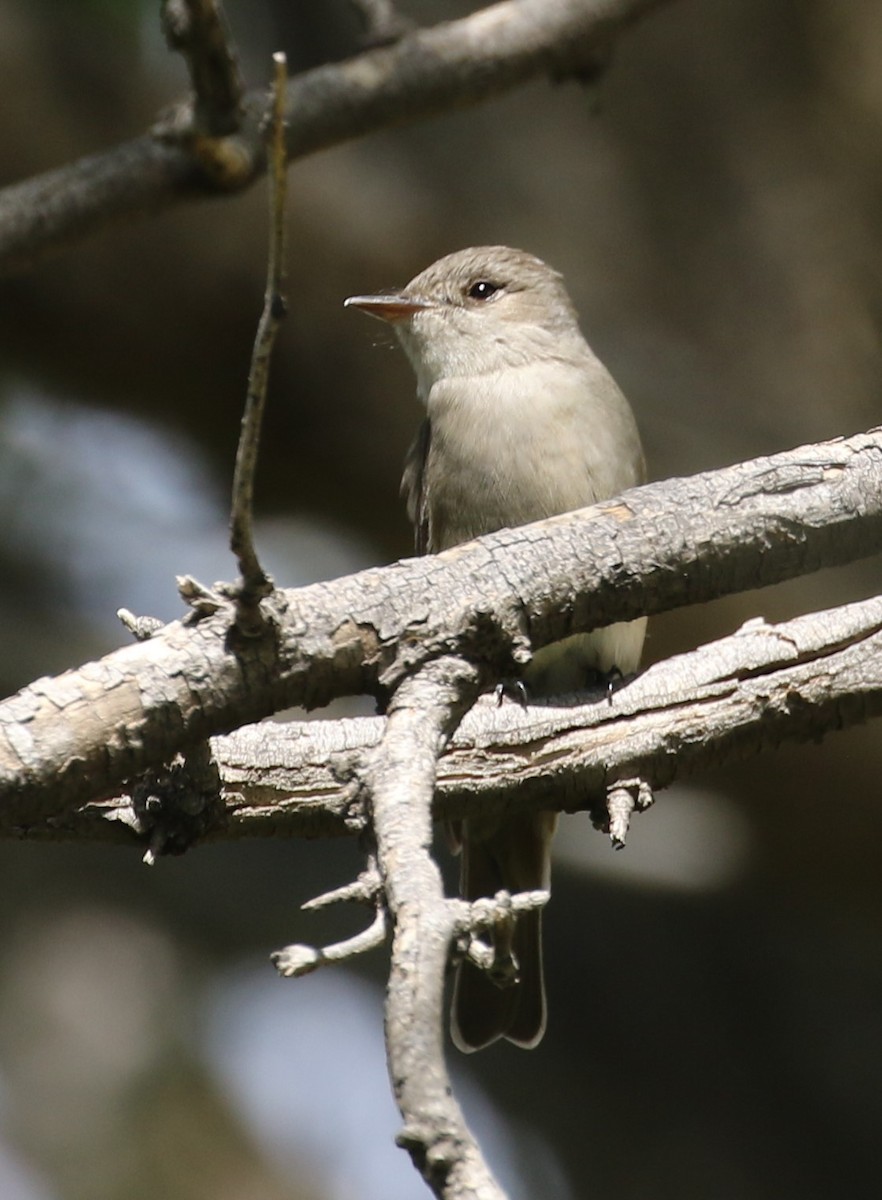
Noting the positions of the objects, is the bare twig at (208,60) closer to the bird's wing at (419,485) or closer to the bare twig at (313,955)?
the bird's wing at (419,485)

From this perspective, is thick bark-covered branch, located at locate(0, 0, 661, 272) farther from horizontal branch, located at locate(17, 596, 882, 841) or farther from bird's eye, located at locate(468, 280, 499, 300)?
horizontal branch, located at locate(17, 596, 882, 841)

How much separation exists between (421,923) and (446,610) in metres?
0.84

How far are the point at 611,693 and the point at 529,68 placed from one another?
6.47ft

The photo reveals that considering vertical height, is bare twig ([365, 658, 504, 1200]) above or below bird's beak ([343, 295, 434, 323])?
below

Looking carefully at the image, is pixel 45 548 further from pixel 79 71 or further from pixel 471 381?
pixel 471 381

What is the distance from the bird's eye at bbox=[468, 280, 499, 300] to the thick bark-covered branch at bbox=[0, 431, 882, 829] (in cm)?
232

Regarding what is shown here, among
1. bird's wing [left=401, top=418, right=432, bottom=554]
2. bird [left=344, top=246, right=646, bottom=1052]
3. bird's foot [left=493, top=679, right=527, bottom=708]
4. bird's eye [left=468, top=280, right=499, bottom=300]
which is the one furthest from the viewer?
bird's eye [left=468, top=280, right=499, bottom=300]

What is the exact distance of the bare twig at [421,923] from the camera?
1.56 metres

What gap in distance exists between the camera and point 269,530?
5941 mm

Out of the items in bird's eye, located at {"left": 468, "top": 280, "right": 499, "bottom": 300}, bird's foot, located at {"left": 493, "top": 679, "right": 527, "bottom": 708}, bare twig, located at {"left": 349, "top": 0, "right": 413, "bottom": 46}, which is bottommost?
bird's foot, located at {"left": 493, "top": 679, "right": 527, "bottom": 708}

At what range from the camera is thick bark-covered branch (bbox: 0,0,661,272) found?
3.73 meters

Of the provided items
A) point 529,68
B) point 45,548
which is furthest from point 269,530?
point 529,68

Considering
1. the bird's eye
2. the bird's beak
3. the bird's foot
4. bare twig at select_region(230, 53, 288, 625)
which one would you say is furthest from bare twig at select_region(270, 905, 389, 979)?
the bird's eye

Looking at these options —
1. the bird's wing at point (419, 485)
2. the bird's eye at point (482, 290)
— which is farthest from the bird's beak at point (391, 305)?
the bird's wing at point (419, 485)
